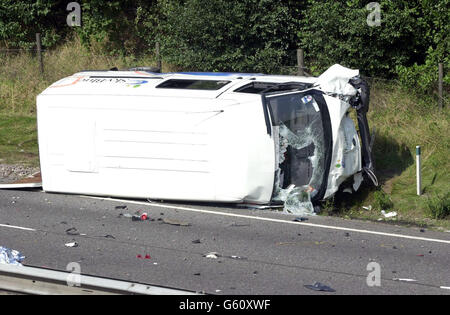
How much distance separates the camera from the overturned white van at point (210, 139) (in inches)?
431

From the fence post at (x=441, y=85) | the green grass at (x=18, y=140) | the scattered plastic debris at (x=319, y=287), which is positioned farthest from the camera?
the fence post at (x=441, y=85)

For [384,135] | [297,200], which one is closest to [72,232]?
[297,200]

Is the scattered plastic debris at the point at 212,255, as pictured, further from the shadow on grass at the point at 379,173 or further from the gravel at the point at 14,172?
the gravel at the point at 14,172

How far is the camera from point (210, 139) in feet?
36.1

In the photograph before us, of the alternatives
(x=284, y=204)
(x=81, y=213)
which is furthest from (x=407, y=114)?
(x=81, y=213)

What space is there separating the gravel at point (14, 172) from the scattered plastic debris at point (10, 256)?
177 inches

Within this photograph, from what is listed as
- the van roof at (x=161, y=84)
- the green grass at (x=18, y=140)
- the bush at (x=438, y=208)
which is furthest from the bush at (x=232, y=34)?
the bush at (x=438, y=208)

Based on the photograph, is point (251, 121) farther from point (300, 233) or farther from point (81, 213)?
point (81, 213)

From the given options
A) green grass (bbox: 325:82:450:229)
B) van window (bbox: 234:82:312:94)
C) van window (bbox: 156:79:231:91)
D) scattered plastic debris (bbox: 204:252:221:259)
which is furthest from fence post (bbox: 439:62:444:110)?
scattered plastic debris (bbox: 204:252:221:259)

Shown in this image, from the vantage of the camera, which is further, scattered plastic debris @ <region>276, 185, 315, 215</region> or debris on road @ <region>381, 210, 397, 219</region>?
debris on road @ <region>381, 210, 397, 219</region>

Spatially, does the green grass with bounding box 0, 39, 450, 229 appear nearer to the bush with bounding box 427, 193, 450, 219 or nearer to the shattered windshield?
the bush with bounding box 427, 193, 450, 219

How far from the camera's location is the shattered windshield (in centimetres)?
1109

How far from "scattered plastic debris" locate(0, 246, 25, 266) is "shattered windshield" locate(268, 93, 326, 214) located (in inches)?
159

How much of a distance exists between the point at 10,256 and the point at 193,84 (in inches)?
172
